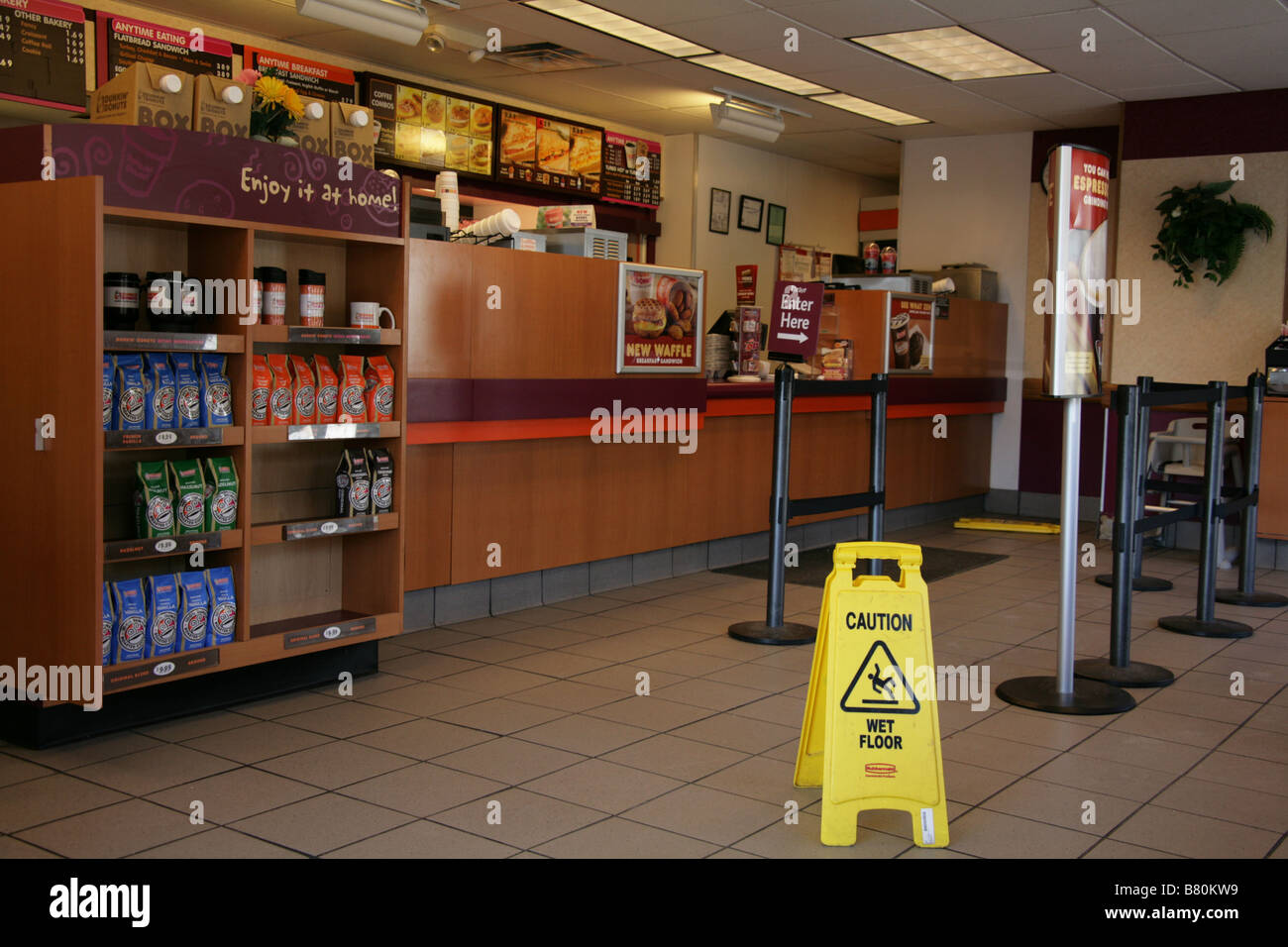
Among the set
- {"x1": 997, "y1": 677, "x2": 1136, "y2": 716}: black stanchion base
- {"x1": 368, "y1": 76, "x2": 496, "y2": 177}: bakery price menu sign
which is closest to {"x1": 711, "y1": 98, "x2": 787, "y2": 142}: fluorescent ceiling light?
{"x1": 368, "y1": 76, "x2": 496, "y2": 177}: bakery price menu sign

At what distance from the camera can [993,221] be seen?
1014cm

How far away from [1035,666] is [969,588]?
1.72 meters

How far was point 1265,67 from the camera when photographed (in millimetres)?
7520

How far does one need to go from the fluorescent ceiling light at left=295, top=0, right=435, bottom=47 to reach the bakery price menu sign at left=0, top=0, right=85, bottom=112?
4.86 feet

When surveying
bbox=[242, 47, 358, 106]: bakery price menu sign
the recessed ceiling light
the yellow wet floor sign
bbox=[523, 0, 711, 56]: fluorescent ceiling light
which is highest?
the recessed ceiling light

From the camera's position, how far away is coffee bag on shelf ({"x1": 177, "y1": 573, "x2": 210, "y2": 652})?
3912mm

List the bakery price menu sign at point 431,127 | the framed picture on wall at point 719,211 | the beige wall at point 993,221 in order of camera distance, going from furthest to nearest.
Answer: the framed picture on wall at point 719,211 < the beige wall at point 993,221 < the bakery price menu sign at point 431,127

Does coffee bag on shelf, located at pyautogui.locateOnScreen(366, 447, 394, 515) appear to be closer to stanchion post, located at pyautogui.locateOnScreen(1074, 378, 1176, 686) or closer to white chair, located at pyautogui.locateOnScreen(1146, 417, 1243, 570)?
stanchion post, located at pyautogui.locateOnScreen(1074, 378, 1176, 686)

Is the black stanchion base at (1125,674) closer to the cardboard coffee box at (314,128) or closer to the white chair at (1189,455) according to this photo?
the white chair at (1189,455)

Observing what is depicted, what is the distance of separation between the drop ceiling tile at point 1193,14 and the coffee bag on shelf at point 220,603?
17.2 ft

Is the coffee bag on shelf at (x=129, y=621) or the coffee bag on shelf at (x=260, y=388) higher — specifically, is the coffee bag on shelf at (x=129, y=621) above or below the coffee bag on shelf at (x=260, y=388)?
below

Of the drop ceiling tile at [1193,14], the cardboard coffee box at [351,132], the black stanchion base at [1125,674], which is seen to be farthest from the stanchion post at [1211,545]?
the cardboard coffee box at [351,132]

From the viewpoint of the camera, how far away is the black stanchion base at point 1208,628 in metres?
5.68

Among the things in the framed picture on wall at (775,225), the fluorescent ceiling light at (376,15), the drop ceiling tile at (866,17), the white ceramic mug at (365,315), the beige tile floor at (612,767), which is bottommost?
the beige tile floor at (612,767)
